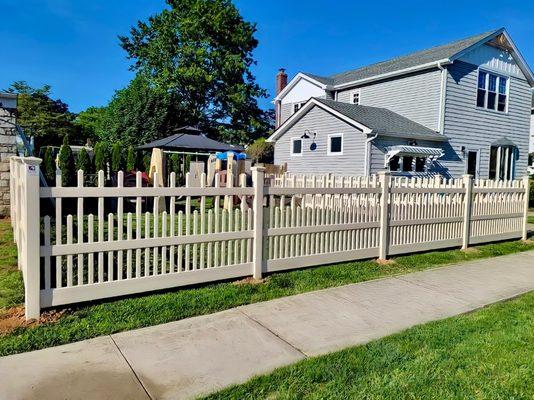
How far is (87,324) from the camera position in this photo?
3768mm

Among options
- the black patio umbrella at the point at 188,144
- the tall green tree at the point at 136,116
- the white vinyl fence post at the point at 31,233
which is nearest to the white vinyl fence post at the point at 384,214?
the white vinyl fence post at the point at 31,233

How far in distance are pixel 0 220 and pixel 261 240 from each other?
675 cm

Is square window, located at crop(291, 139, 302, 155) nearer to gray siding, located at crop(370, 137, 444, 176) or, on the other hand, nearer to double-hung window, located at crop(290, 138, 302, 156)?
double-hung window, located at crop(290, 138, 302, 156)

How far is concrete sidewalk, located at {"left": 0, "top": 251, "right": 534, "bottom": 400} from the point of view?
2.81 m

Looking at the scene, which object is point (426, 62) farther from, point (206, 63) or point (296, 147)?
point (206, 63)

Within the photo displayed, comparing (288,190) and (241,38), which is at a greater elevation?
(241,38)

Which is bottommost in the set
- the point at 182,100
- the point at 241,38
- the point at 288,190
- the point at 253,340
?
the point at 253,340

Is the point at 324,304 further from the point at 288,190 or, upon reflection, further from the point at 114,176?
the point at 114,176

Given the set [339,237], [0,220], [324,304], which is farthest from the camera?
[0,220]

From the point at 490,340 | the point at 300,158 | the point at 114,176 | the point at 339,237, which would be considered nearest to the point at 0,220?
the point at 114,176

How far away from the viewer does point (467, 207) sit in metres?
7.92

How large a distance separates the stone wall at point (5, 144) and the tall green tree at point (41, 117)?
106 ft

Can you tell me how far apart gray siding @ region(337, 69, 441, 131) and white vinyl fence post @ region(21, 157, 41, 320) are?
16.9 metres

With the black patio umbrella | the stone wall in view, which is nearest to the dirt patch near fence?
the stone wall
